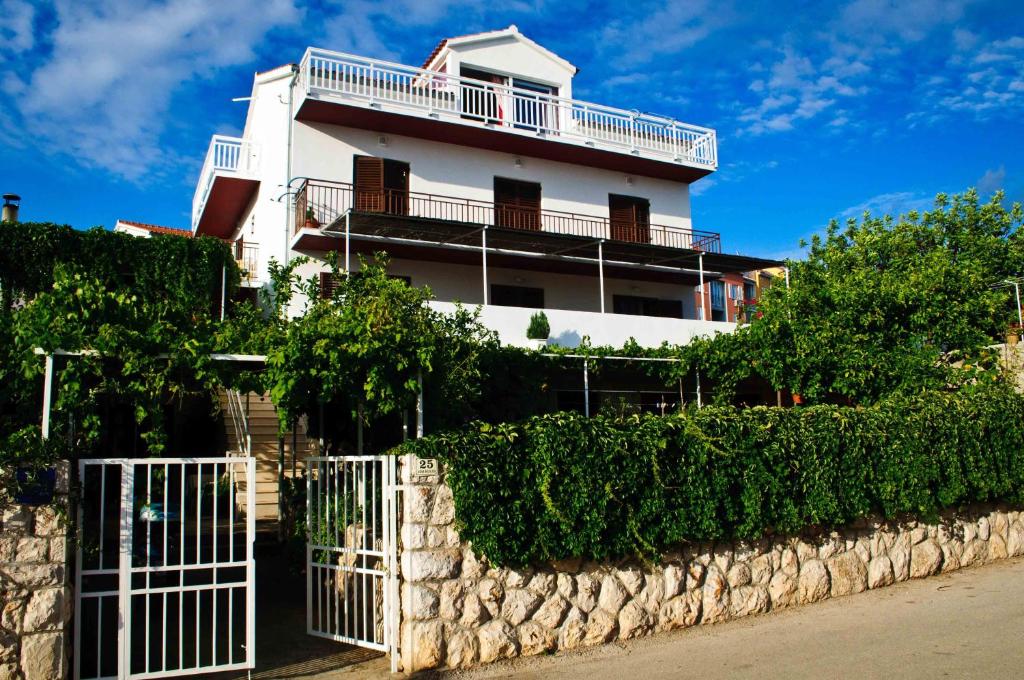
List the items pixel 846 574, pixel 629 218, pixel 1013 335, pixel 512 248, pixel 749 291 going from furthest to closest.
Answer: pixel 749 291 → pixel 629 218 → pixel 512 248 → pixel 1013 335 → pixel 846 574

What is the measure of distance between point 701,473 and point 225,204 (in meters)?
18.4

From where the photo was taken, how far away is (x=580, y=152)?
2166 cm

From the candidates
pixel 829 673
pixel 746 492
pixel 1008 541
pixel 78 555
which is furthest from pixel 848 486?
pixel 78 555

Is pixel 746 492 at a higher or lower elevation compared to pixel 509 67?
lower

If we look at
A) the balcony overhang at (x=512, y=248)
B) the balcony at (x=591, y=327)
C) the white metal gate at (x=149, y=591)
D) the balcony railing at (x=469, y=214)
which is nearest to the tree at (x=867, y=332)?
the balcony at (x=591, y=327)

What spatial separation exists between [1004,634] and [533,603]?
15.2 feet

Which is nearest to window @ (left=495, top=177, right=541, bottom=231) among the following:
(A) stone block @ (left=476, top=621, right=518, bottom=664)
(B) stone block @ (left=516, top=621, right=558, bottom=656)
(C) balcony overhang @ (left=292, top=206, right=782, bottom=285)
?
(C) balcony overhang @ (left=292, top=206, right=782, bottom=285)

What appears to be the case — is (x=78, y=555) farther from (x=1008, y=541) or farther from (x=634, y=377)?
(x=634, y=377)

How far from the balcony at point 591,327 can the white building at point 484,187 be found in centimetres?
4

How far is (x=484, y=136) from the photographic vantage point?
2039cm

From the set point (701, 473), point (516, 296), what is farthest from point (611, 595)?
point (516, 296)

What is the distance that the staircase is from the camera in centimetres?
1405

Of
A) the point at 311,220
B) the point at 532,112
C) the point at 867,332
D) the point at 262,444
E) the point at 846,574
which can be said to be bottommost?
the point at 846,574

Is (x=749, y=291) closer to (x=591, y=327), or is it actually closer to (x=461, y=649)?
(x=591, y=327)
